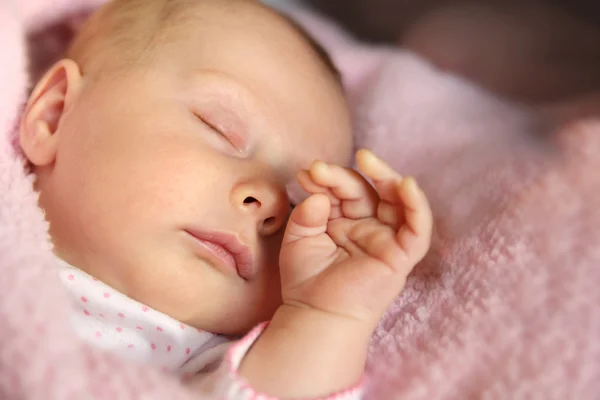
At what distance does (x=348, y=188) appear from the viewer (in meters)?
0.74

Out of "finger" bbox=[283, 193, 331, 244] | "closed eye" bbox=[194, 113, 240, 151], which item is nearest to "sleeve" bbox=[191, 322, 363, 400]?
"finger" bbox=[283, 193, 331, 244]

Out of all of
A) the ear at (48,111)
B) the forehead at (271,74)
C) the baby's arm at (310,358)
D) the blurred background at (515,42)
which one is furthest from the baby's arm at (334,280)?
the blurred background at (515,42)

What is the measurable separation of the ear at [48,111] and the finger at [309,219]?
0.33 meters

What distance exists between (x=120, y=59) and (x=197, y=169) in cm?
21

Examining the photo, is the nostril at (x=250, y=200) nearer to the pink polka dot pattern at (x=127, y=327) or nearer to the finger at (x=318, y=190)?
the finger at (x=318, y=190)

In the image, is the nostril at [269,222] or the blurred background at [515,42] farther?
the blurred background at [515,42]

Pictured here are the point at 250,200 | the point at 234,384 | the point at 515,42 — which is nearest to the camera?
the point at 234,384

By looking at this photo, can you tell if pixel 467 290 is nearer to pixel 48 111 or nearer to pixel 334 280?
pixel 334 280

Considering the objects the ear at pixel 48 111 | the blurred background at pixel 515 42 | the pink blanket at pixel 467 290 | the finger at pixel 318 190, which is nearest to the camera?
the pink blanket at pixel 467 290

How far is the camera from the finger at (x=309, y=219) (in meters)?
0.71

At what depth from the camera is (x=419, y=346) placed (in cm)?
75

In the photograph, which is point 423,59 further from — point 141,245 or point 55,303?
point 55,303

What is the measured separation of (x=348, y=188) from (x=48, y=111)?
1.45 feet

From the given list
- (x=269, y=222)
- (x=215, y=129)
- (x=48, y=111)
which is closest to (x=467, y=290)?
(x=269, y=222)
